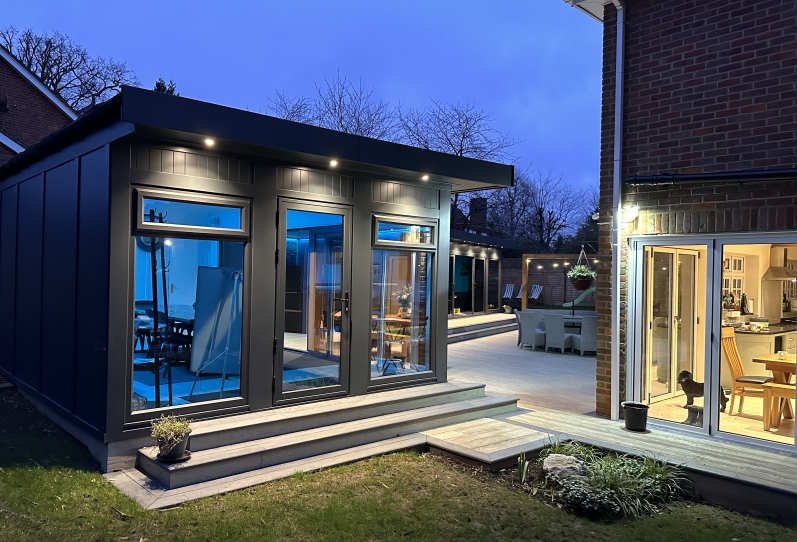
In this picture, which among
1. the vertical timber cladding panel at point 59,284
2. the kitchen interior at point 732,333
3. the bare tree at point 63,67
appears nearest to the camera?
the vertical timber cladding panel at point 59,284

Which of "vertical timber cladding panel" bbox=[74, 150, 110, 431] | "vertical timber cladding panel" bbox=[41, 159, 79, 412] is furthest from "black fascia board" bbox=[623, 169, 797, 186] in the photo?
"vertical timber cladding panel" bbox=[41, 159, 79, 412]

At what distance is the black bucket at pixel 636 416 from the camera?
6176 millimetres

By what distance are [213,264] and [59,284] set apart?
1.57 metres

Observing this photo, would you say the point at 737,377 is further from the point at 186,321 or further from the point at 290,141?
the point at 186,321

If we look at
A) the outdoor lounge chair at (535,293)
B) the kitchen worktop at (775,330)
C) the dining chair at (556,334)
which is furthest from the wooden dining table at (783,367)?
the outdoor lounge chair at (535,293)

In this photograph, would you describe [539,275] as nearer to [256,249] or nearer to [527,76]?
[256,249]

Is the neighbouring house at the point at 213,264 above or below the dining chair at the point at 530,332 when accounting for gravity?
above

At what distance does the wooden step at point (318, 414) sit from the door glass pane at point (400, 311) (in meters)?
0.34

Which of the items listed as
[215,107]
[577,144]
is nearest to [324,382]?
[215,107]

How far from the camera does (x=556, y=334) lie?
43.2 feet

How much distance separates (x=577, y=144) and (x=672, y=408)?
82.1 meters

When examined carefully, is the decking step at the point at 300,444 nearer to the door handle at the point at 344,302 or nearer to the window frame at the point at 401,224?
the door handle at the point at 344,302

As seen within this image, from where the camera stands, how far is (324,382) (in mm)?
6359

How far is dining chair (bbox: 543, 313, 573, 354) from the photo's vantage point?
43.0 feet
